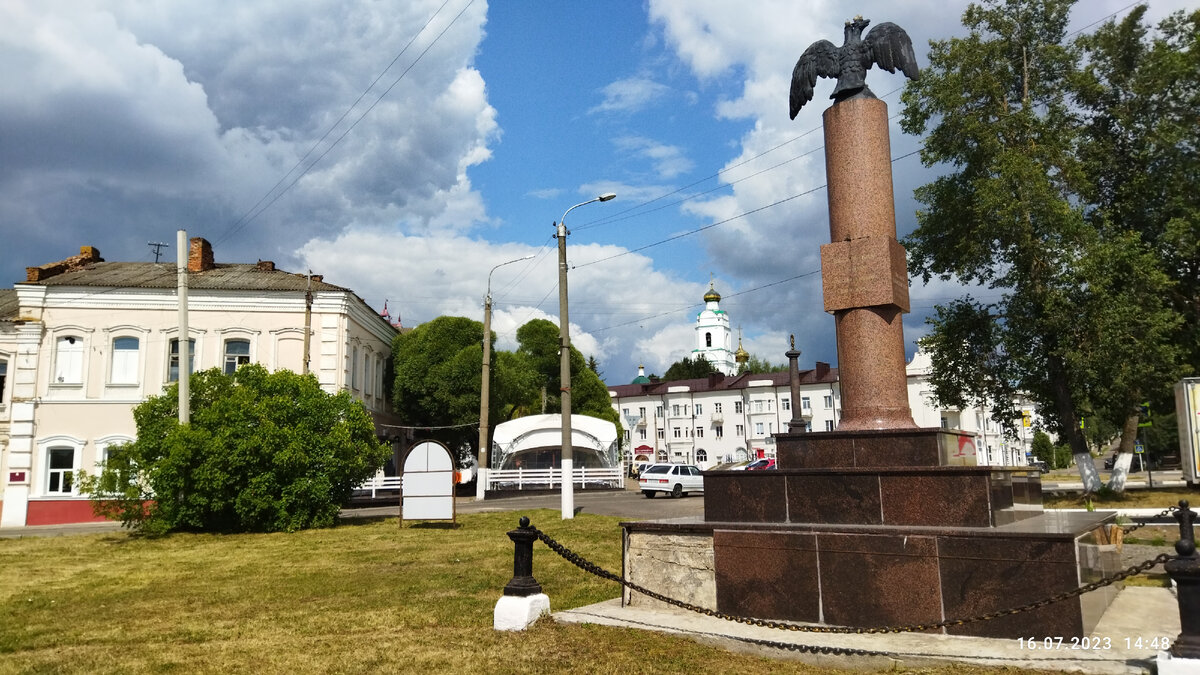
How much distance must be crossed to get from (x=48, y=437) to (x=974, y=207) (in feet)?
103

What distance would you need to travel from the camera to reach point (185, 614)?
332 inches

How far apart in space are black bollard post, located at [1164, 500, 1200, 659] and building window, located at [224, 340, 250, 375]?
3036 centimetres

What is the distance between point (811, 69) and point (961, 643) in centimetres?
665

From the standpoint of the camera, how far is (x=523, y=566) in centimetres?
730

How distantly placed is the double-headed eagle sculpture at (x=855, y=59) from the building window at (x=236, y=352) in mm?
26080

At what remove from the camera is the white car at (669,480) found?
30719 mm

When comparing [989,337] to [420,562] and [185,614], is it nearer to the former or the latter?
[420,562]

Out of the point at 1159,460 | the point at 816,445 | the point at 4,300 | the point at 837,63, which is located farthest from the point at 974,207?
the point at 1159,460

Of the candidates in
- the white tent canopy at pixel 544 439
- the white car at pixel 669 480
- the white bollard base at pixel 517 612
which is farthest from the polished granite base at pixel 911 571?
the white tent canopy at pixel 544 439

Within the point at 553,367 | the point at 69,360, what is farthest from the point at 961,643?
the point at 553,367

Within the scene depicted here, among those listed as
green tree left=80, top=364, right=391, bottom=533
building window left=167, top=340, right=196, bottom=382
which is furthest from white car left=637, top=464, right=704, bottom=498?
building window left=167, top=340, right=196, bottom=382

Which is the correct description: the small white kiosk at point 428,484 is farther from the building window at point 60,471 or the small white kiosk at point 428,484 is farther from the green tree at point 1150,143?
the green tree at point 1150,143

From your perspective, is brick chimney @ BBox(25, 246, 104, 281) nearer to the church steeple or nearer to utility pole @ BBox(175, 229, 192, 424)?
utility pole @ BBox(175, 229, 192, 424)

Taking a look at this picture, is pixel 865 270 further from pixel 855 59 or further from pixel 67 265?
pixel 67 265
